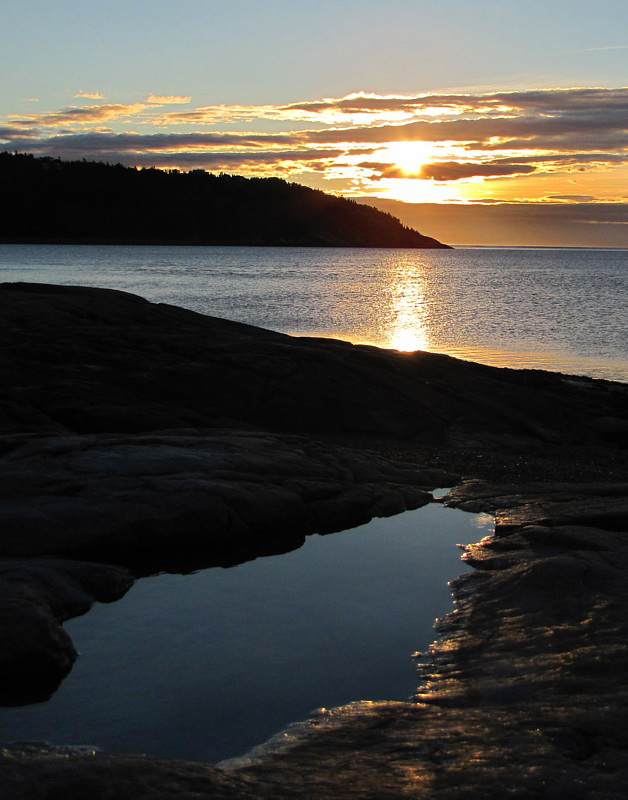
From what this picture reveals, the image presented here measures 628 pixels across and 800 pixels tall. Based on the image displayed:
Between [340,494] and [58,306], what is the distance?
488 inches

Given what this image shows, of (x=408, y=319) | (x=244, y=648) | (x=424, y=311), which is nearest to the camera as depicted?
(x=244, y=648)

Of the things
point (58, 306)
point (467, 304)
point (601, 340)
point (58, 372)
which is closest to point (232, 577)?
point (58, 372)

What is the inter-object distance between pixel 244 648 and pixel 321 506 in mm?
4288

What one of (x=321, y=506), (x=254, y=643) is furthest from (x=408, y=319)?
(x=254, y=643)

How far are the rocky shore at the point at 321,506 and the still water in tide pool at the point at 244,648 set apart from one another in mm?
317

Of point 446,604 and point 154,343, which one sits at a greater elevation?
point 154,343

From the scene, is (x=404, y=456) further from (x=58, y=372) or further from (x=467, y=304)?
(x=467, y=304)

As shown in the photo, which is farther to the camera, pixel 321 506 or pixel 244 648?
pixel 321 506

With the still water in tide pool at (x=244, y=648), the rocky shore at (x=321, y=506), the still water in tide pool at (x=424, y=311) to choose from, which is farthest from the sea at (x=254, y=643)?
the still water in tide pool at (x=424, y=311)

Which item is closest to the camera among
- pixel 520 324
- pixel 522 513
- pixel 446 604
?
pixel 446 604

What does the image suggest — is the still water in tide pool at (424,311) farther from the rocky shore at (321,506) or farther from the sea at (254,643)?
the sea at (254,643)

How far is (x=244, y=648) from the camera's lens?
7785mm

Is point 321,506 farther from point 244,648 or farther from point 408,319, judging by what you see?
point 408,319

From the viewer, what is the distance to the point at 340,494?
40.7 feet
